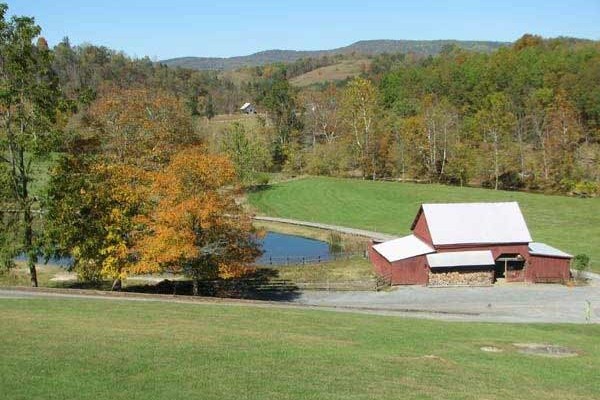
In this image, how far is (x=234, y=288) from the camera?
4453 cm

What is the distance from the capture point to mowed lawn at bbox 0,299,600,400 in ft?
48.7

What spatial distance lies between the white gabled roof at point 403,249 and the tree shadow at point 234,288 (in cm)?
774

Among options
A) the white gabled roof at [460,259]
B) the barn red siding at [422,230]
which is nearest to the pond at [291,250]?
the barn red siding at [422,230]

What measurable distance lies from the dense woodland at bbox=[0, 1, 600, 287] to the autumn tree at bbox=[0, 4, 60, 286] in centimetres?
8

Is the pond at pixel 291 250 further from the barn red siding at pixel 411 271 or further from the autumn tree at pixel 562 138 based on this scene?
the autumn tree at pixel 562 138

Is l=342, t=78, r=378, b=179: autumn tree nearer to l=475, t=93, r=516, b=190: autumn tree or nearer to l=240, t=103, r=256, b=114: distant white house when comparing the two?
l=475, t=93, r=516, b=190: autumn tree

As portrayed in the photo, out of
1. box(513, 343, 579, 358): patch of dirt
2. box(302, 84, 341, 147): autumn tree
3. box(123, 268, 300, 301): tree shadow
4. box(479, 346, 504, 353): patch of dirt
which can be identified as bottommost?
box(513, 343, 579, 358): patch of dirt

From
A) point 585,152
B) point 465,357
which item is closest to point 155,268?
point 465,357

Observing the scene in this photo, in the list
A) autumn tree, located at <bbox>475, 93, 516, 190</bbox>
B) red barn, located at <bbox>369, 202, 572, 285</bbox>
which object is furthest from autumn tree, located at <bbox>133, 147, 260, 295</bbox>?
autumn tree, located at <bbox>475, 93, 516, 190</bbox>

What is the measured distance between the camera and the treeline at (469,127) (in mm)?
95250

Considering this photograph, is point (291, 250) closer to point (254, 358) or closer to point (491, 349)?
point (491, 349)

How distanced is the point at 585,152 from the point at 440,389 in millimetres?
89629

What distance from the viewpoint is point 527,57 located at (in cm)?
12594

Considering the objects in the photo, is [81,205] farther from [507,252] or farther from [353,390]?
[507,252]
